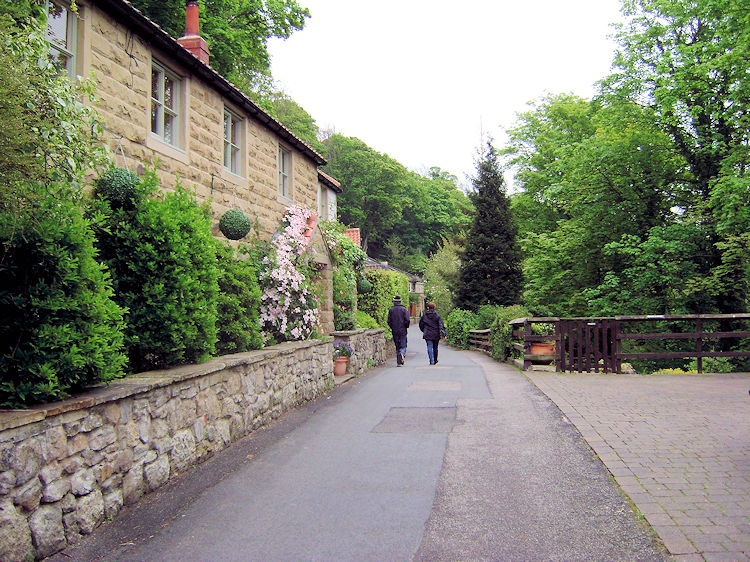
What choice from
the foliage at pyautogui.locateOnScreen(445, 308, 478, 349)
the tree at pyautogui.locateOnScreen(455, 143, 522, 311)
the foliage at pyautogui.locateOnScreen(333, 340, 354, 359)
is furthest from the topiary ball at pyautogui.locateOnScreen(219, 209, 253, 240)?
the foliage at pyautogui.locateOnScreen(445, 308, 478, 349)

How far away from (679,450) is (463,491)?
263 cm

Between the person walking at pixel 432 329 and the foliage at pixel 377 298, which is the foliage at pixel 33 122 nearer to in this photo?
the person walking at pixel 432 329

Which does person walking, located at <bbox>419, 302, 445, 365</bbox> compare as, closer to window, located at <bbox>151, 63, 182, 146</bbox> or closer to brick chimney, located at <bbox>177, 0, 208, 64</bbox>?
brick chimney, located at <bbox>177, 0, 208, 64</bbox>

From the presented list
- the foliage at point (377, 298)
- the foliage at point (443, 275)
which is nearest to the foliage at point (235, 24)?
the foliage at point (377, 298)

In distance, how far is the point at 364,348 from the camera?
15.5 m

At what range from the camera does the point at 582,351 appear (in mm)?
13188

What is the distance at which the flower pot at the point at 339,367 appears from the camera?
43.5 feet

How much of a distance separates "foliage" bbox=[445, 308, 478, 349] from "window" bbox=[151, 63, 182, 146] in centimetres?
2113

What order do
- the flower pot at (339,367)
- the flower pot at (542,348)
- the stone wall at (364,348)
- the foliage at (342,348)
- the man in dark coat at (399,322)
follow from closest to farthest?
Result: the flower pot at (339,367)
the foliage at (342,348)
the stone wall at (364,348)
the flower pot at (542,348)
the man in dark coat at (399,322)

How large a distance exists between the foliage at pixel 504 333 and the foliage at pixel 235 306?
409 inches

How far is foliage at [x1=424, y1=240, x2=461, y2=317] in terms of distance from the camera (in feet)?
118

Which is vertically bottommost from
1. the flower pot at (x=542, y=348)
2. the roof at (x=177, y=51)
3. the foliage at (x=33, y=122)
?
the flower pot at (x=542, y=348)

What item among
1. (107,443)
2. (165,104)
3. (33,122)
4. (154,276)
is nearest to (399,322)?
(165,104)

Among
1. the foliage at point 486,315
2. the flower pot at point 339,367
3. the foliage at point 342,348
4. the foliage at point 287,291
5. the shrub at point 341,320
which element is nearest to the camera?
the foliage at point 287,291
